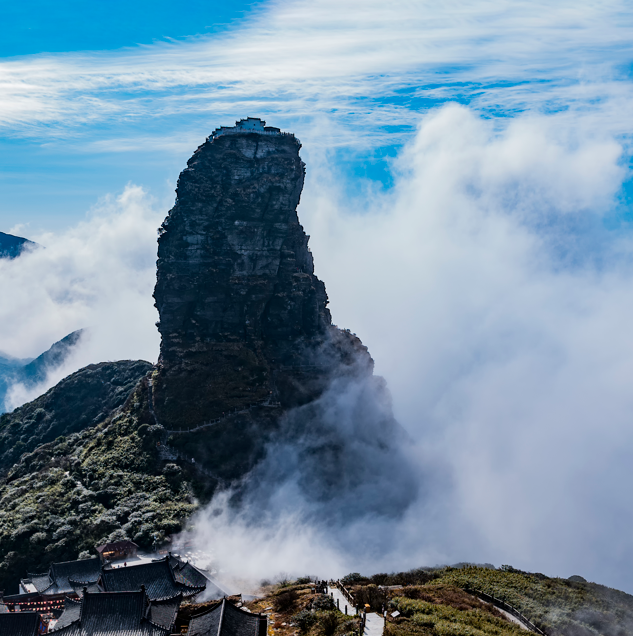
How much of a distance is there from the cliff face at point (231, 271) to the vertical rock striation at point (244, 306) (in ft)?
0.56

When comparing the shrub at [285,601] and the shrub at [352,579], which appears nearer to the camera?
the shrub at [285,601]

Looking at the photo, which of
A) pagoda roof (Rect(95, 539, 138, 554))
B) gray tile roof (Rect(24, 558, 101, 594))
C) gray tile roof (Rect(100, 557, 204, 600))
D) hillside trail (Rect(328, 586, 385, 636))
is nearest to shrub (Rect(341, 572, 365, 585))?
hillside trail (Rect(328, 586, 385, 636))

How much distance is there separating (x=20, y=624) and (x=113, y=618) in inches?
344

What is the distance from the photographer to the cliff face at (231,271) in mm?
117188

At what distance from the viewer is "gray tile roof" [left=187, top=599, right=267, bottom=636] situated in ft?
163

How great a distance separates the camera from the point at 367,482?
10962cm

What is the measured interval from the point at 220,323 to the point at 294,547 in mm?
43132

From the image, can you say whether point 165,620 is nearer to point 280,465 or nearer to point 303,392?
point 280,465

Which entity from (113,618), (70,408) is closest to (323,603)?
(113,618)

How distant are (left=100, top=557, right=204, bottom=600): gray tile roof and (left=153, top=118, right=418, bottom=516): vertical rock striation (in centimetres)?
3967

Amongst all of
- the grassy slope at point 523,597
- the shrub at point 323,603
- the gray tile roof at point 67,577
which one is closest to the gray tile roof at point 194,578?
the gray tile roof at point 67,577

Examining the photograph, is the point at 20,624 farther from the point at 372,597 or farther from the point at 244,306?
the point at 244,306

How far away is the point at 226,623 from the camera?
164ft

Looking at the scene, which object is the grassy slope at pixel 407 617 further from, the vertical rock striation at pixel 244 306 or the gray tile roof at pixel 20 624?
the vertical rock striation at pixel 244 306
